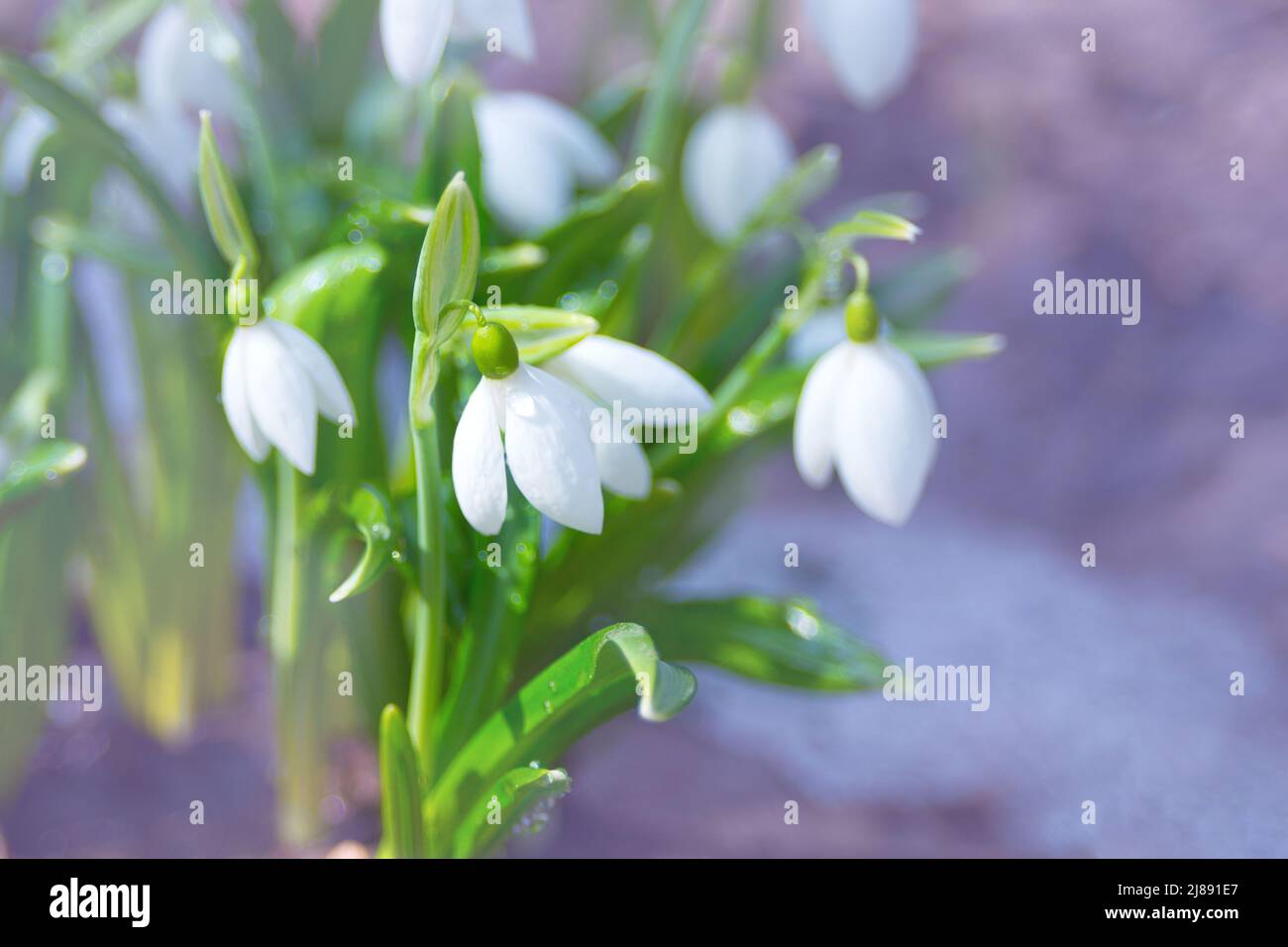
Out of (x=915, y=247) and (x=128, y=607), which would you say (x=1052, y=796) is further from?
(x=128, y=607)

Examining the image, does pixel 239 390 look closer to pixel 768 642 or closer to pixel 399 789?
pixel 399 789

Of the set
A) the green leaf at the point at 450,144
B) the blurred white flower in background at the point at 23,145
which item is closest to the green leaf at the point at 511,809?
the green leaf at the point at 450,144

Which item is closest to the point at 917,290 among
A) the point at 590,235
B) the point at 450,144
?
the point at 590,235

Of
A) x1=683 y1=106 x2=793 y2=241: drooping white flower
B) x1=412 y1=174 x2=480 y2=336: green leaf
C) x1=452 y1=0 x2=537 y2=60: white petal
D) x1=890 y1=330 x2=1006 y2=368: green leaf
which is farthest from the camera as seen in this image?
x1=683 y1=106 x2=793 y2=241: drooping white flower

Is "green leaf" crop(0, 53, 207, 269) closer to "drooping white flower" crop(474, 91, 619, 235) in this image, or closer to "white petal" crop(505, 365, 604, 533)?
"drooping white flower" crop(474, 91, 619, 235)

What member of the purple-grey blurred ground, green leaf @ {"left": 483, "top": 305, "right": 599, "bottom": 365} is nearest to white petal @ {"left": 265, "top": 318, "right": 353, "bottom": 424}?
green leaf @ {"left": 483, "top": 305, "right": 599, "bottom": 365}
